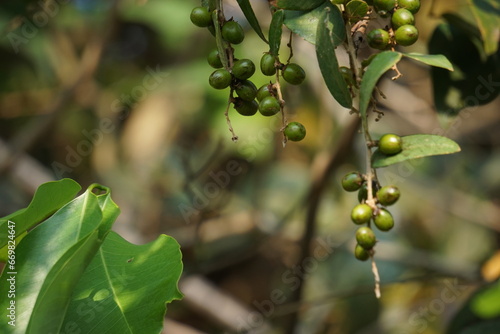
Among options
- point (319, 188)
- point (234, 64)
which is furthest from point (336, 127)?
point (234, 64)

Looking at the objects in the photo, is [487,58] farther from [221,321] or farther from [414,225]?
[414,225]

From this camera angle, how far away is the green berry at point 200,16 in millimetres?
815

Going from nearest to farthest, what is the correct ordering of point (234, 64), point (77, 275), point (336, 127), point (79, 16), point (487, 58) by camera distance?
point (77, 275) → point (234, 64) → point (487, 58) → point (336, 127) → point (79, 16)

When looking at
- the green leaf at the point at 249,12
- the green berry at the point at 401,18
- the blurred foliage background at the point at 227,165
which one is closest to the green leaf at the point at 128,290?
the green leaf at the point at 249,12

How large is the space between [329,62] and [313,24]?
62 mm

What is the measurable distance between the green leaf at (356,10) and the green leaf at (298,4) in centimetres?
4

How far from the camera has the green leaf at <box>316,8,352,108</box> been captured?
29.6 inches

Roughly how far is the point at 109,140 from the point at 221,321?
1.06m

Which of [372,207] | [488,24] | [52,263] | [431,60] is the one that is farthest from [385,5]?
[52,263]

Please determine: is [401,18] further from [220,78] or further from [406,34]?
[220,78]

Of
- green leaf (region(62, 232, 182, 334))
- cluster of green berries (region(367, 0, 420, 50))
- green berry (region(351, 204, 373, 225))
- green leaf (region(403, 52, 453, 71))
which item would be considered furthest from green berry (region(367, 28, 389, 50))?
green leaf (region(62, 232, 182, 334))

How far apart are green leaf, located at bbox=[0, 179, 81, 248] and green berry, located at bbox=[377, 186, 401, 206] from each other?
40 cm

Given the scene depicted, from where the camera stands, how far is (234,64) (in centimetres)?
78

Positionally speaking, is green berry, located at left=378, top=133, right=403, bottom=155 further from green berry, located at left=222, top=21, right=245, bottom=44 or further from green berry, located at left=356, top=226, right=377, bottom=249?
green berry, located at left=222, top=21, right=245, bottom=44
